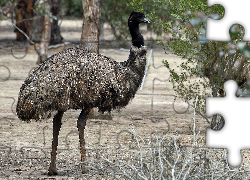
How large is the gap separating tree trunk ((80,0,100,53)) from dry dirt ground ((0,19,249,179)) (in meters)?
1.71

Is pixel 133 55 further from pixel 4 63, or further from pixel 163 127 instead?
pixel 4 63

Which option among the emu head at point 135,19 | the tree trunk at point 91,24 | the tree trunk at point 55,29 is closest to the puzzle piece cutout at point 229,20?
the emu head at point 135,19

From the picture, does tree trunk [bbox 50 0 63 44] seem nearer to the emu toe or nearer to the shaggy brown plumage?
the shaggy brown plumage

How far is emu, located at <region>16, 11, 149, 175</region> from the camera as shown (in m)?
7.13

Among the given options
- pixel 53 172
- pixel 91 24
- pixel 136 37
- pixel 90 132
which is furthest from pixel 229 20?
pixel 91 24

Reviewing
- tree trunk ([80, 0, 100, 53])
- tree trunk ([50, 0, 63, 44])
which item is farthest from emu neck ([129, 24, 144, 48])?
tree trunk ([50, 0, 63, 44])

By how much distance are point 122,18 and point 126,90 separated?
2157 cm

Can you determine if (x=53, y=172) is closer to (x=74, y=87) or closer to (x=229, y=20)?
(x=74, y=87)

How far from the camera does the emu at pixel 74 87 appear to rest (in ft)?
23.4

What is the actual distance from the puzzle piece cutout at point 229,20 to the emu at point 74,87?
2.45 meters

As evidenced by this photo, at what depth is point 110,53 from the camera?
2561 cm

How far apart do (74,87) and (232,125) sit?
2913 mm

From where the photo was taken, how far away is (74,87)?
719 centimetres

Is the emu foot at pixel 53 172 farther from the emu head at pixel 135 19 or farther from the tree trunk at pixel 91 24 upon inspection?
the tree trunk at pixel 91 24
